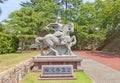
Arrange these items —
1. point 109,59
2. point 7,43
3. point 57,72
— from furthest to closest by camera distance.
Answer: point 7,43
point 109,59
point 57,72

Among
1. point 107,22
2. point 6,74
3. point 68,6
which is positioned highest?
point 68,6

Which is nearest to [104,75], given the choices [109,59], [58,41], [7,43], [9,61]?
[58,41]

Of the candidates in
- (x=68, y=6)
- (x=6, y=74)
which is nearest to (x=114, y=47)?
(x=68, y=6)

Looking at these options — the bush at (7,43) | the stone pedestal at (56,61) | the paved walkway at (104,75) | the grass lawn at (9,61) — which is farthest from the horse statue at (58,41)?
the bush at (7,43)

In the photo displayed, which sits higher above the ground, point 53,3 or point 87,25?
point 53,3

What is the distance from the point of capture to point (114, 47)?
31.7m

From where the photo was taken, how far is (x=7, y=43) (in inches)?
910

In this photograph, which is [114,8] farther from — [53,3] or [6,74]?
[6,74]

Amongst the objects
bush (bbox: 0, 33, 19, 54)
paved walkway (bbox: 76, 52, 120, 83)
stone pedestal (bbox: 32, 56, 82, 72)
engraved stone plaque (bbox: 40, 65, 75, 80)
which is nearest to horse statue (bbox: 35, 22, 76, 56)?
stone pedestal (bbox: 32, 56, 82, 72)

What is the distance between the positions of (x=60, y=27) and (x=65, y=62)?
78.1 inches

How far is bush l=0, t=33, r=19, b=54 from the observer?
22.8m

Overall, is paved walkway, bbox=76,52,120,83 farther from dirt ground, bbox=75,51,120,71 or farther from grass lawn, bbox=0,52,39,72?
grass lawn, bbox=0,52,39,72

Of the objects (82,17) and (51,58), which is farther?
(82,17)

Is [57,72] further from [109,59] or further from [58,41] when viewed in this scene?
[109,59]
